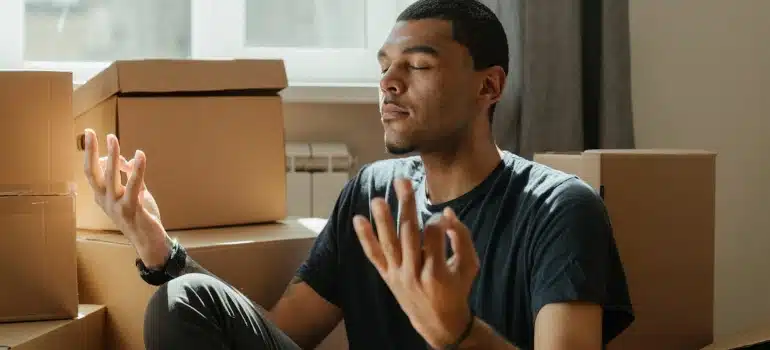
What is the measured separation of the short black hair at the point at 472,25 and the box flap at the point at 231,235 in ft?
1.51

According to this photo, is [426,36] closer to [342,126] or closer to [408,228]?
[408,228]

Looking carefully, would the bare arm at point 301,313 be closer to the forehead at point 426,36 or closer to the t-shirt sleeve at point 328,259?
the t-shirt sleeve at point 328,259

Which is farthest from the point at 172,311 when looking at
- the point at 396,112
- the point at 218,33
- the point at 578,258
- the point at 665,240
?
the point at 218,33

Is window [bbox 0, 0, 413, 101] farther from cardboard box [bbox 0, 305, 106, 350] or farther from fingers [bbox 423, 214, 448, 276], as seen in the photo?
fingers [bbox 423, 214, 448, 276]

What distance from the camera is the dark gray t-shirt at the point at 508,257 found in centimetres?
124

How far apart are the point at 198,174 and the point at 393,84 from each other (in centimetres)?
51

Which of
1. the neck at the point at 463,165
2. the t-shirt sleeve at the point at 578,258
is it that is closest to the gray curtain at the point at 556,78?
the neck at the point at 463,165

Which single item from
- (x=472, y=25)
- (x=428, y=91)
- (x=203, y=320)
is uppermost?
(x=472, y=25)

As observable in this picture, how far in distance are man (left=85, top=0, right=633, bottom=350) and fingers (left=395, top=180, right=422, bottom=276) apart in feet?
0.56

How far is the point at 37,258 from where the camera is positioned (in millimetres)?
1534

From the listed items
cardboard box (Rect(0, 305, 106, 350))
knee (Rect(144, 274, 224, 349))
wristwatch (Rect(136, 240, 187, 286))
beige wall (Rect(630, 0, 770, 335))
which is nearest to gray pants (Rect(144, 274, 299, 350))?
knee (Rect(144, 274, 224, 349))

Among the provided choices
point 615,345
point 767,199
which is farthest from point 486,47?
point 767,199

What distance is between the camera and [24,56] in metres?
2.40

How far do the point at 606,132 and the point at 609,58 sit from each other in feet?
0.55
